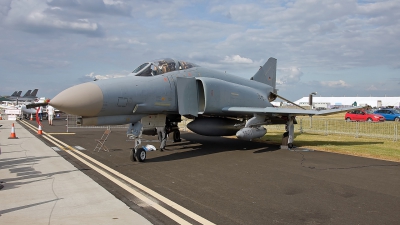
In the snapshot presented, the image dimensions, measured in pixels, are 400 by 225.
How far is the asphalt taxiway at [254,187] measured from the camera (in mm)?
4699

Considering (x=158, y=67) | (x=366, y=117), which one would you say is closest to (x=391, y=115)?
(x=366, y=117)

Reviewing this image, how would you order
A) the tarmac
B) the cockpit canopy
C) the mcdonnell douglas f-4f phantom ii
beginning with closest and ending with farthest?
the tarmac
the mcdonnell douglas f-4f phantom ii
the cockpit canopy

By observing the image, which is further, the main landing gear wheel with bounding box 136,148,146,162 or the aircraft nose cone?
the main landing gear wheel with bounding box 136,148,146,162

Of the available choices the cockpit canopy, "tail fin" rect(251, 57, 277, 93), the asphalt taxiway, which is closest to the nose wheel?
the asphalt taxiway

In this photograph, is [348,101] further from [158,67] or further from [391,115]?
[158,67]

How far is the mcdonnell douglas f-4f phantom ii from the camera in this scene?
8.45 m

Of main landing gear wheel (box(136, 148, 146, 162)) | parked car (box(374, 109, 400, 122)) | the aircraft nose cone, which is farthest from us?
parked car (box(374, 109, 400, 122))

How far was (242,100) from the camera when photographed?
12.9 m

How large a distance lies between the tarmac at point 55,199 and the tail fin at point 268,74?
11.1 m

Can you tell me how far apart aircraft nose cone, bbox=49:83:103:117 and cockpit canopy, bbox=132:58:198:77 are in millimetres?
1906

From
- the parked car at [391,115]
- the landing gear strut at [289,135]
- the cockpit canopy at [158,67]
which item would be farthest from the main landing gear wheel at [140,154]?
the parked car at [391,115]

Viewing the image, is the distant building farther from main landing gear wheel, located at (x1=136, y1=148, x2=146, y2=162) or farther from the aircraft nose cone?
the aircraft nose cone

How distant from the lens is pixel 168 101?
1038 cm

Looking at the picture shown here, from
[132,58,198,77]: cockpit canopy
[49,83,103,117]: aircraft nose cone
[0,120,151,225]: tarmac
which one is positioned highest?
[132,58,198,77]: cockpit canopy
